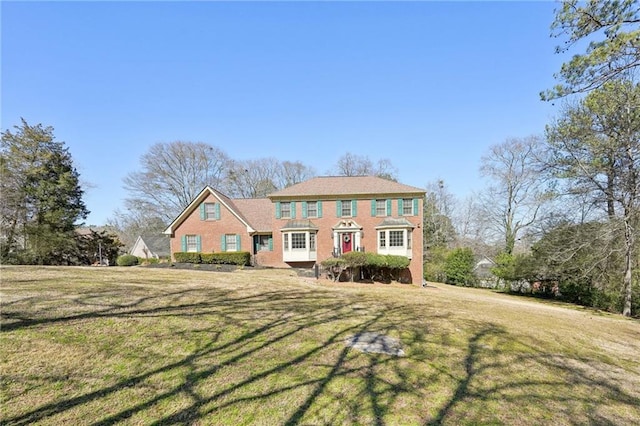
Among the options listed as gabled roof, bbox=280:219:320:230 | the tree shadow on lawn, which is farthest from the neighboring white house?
the tree shadow on lawn

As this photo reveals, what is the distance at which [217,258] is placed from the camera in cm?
2105

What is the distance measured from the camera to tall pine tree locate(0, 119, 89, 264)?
17.7 m

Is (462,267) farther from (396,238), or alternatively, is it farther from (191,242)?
(191,242)

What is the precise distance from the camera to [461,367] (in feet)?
15.7

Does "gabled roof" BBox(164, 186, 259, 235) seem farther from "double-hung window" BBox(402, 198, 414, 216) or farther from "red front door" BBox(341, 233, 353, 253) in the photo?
"double-hung window" BBox(402, 198, 414, 216)

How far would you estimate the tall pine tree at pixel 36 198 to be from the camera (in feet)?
58.1

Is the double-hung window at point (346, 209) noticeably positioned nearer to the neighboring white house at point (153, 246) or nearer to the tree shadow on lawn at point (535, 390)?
the tree shadow on lawn at point (535, 390)

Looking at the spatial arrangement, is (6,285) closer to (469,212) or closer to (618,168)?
(618,168)

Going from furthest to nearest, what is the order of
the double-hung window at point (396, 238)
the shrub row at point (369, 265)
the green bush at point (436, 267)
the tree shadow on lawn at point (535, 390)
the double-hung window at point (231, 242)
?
1. the green bush at point (436, 267)
2. the double-hung window at point (231, 242)
3. the double-hung window at point (396, 238)
4. the shrub row at point (369, 265)
5. the tree shadow on lawn at point (535, 390)

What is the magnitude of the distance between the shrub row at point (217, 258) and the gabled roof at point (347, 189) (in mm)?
4803

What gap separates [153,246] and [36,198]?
17915 millimetres

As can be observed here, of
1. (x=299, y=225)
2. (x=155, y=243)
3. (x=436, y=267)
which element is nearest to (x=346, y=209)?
(x=299, y=225)

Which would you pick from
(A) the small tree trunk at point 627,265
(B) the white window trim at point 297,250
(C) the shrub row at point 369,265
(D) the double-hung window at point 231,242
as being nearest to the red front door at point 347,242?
(B) the white window trim at point 297,250

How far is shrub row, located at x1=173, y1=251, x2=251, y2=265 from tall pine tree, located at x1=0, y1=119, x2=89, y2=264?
732 centimetres
